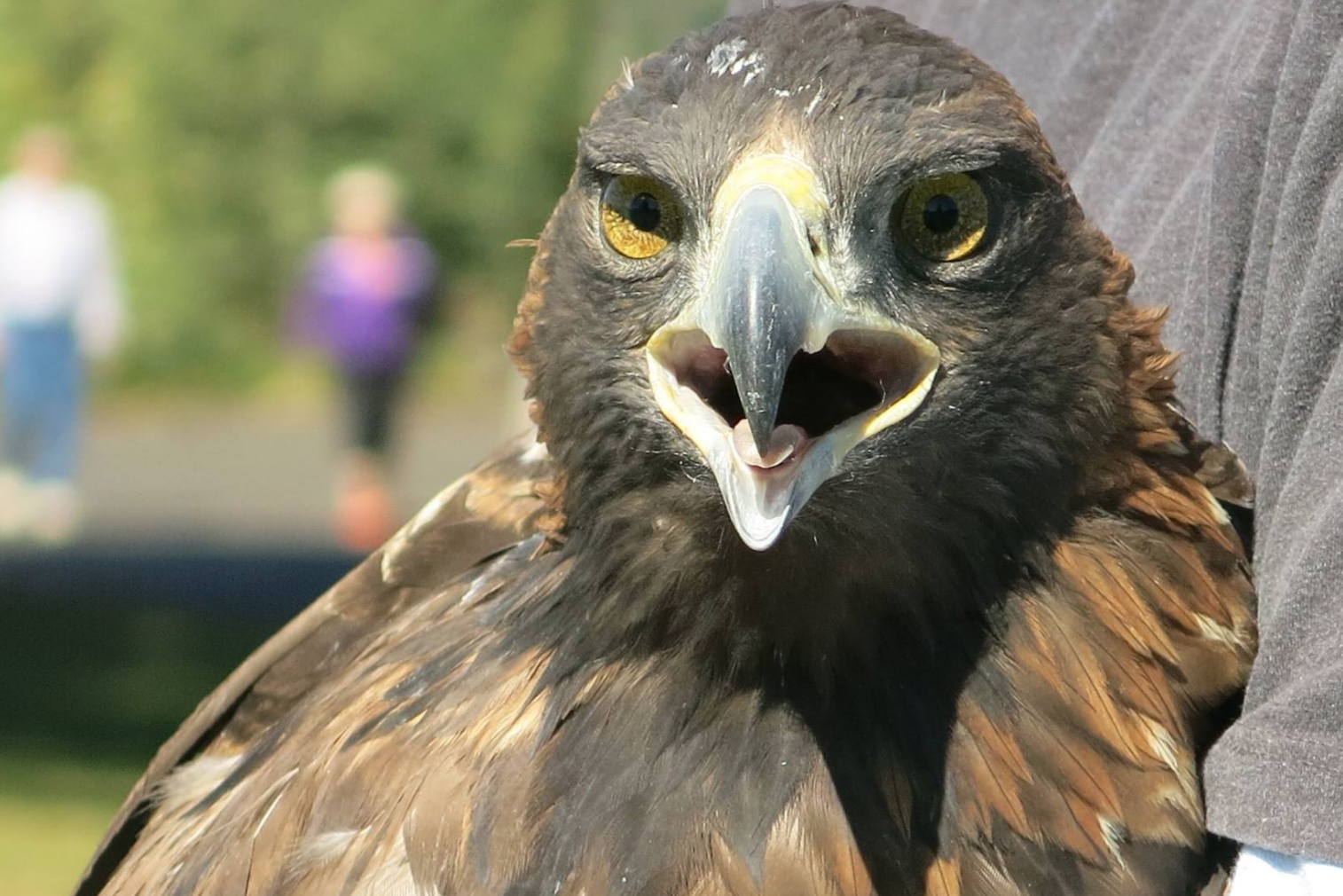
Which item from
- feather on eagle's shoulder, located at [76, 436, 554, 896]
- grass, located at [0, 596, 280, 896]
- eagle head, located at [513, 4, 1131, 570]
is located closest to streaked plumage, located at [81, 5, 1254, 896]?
eagle head, located at [513, 4, 1131, 570]

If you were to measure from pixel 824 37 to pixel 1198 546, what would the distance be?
727 millimetres

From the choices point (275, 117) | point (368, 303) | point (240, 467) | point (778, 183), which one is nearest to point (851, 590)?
point (778, 183)

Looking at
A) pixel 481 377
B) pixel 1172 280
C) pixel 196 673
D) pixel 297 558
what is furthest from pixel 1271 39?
pixel 481 377

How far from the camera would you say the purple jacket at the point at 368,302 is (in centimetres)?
1280

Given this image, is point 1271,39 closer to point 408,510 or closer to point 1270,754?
point 1270,754

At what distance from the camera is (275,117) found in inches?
772

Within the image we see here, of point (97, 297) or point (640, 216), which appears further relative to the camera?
point (97, 297)

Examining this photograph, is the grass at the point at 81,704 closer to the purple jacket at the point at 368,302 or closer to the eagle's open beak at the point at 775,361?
the purple jacket at the point at 368,302

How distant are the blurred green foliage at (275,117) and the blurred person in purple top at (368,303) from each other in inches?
152

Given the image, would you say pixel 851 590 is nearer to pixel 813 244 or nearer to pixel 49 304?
pixel 813 244

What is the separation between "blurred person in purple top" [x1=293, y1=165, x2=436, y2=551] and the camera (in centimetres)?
1280

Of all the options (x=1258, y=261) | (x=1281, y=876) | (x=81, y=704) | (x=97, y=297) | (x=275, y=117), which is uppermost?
(x=275, y=117)

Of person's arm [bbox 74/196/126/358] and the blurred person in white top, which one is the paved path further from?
person's arm [bbox 74/196/126/358]

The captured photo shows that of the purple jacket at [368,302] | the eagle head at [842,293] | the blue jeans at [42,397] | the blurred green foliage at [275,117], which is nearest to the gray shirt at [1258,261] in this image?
the eagle head at [842,293]
